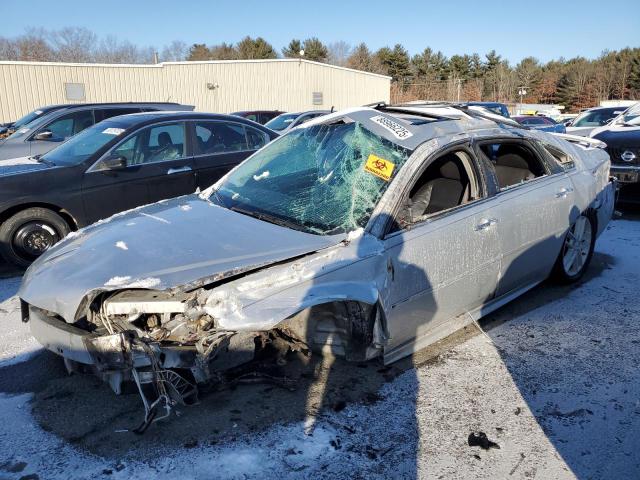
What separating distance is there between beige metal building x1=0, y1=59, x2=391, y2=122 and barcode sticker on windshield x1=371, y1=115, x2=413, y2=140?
23920 mm

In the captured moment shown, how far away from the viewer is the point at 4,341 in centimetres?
367

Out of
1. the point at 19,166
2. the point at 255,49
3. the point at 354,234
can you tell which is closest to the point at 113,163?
the point at 19,166

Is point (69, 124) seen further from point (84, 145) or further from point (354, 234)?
point (354, 234)

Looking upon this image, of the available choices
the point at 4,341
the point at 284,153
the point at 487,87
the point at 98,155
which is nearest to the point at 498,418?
the point at 284,153

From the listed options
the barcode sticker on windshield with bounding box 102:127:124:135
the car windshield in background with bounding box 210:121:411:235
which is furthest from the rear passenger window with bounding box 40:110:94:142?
the car windshield in background with bounding box 210:121:411:235

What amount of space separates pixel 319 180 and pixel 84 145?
3.77 metres

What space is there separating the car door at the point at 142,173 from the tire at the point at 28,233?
372mm

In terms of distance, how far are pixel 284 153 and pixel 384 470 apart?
235cm

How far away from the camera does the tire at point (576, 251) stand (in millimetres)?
4539

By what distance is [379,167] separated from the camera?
3.21 metres

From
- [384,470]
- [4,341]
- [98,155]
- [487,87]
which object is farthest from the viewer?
[487,87]

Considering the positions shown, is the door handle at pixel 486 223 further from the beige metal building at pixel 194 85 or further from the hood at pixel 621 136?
the beige metal building at pixel 194 85

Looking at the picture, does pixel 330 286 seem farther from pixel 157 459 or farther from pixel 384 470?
pixel 157 459

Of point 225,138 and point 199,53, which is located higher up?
point 199,53
